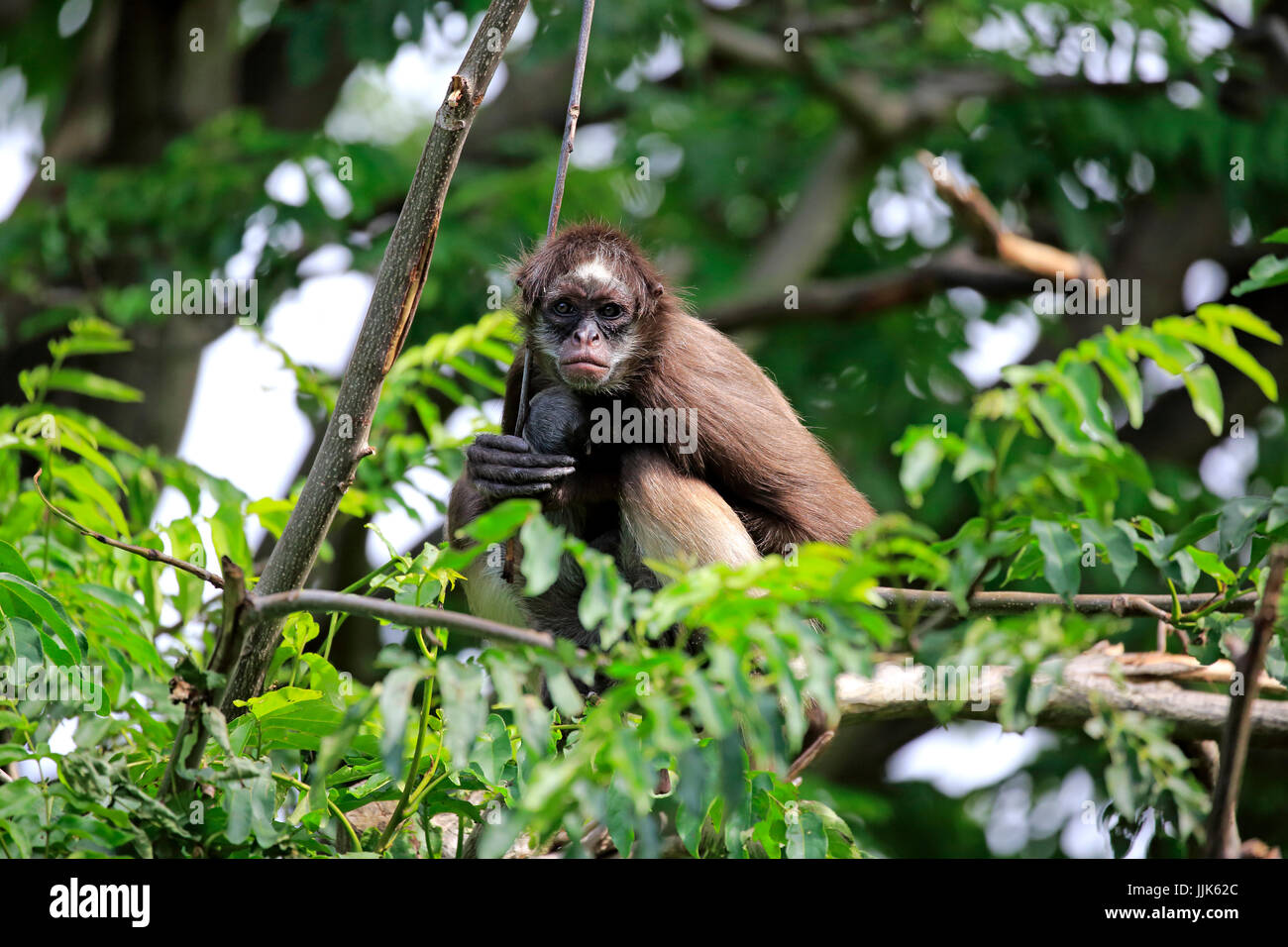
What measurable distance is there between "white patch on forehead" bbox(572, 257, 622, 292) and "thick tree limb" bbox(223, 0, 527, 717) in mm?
1886

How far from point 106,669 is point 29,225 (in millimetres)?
5750

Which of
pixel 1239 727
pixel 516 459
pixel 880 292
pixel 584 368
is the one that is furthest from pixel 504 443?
pixel 880 292

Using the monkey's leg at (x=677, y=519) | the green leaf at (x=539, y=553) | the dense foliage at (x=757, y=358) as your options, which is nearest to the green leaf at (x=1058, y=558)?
the dense foliage at (x=757, y=358)

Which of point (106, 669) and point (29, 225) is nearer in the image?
point (106, 669)

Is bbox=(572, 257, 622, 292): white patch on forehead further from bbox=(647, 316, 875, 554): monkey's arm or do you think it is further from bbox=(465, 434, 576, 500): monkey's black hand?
bbox=(465, 434, 576, 500): monkey's black hand

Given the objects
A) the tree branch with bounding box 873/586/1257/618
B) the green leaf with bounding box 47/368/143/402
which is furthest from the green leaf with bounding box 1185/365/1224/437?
the green leaf with bounding box 47/368/143/402

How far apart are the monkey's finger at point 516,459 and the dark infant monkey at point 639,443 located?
0.8 inches

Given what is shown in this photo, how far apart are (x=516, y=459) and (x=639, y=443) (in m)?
0.62

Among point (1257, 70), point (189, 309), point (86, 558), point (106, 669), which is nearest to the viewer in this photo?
point (106, 669)

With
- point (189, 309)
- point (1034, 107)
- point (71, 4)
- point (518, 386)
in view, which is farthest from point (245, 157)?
point (1034, 107)

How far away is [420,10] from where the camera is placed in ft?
26.1

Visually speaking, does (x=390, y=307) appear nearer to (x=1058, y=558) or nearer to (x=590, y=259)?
(x=1058, y=558)

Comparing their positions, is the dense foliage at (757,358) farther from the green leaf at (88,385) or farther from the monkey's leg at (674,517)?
the monkey's leg at (674,517)

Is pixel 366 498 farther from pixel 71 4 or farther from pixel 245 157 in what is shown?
pixel 71 4
